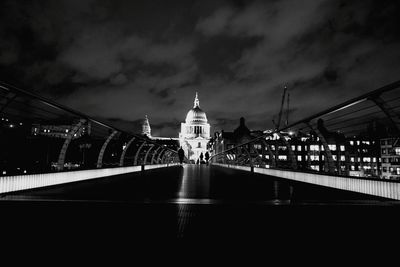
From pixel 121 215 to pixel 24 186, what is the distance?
3.63 meters

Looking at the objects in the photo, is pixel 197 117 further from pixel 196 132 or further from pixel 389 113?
pixel 389 113

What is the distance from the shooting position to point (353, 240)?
2795mm

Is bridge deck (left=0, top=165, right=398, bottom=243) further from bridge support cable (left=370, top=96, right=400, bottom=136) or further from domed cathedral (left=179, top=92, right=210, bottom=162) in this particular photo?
domed cathedral (left=179, top=92, right=210, bottom=162)

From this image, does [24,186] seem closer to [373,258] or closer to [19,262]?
[19,262]

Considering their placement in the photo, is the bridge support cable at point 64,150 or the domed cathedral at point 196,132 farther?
the domed cathedral at point 196,132

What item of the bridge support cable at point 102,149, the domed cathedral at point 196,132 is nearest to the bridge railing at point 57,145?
the bridge support cable at point 102,149

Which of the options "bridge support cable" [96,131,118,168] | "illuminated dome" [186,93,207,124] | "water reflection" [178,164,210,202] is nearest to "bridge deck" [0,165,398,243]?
"water reflection" [178,164,210,202]

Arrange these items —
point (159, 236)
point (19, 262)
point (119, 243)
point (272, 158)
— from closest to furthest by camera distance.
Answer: point (19, 262) < point (119, 243) < point (159, 236) < point (272, 158)

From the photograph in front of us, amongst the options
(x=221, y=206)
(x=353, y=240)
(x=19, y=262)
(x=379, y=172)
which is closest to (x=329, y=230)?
(x=353, y=240)

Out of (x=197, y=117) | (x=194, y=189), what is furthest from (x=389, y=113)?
(x=197, y=117)

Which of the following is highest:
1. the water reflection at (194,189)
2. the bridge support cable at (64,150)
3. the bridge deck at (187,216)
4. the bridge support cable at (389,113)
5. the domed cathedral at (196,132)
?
the domed cathedral at (196,132)

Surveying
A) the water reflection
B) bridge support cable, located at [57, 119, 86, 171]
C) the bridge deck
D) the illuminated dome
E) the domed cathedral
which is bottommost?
the water reflection

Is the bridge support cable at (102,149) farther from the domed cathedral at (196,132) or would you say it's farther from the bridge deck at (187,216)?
the domed cathedral at (196,132)

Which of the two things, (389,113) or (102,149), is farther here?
(102,149)
